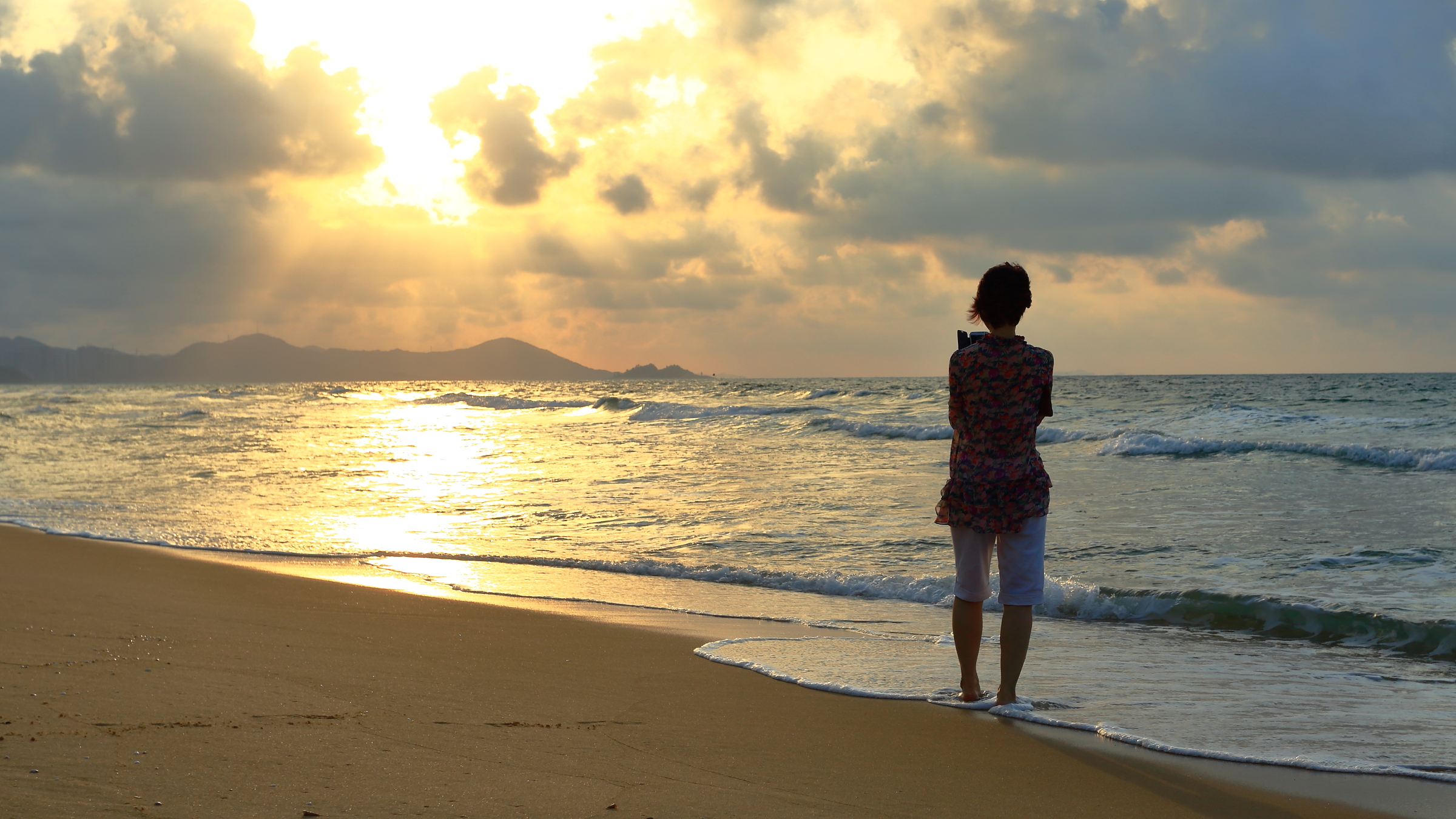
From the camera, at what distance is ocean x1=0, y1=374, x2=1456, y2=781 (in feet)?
14.8

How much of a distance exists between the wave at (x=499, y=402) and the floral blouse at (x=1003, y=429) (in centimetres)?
5107

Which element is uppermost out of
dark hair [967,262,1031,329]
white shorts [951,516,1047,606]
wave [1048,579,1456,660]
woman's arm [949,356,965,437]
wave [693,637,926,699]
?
dark hair [967,262,1031,329]

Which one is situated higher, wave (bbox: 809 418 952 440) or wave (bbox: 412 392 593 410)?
wave (bbox: 809 418 952 440)

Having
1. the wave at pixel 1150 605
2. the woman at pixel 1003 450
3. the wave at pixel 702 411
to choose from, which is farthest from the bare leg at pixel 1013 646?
the wave at pixel 702 411

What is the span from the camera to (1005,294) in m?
3.87

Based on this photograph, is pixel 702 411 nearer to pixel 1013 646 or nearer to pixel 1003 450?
pixel 1013 646

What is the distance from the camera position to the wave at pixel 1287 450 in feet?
53.1

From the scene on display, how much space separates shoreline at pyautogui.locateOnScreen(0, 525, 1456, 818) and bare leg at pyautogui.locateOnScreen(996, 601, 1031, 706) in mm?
222

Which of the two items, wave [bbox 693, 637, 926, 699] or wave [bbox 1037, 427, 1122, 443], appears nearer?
wave [bbox 693, 637, 926, 699]

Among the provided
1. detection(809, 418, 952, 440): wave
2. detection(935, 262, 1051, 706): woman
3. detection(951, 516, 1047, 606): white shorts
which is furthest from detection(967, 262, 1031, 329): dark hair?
detection(809, 418, 952, 440): wave

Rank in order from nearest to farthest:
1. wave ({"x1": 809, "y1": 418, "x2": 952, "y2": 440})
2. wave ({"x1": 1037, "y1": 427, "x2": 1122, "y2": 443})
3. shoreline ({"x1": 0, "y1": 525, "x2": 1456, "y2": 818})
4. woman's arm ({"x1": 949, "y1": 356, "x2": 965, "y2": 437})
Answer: shoreline ({"x1": 0, "y1": 525, "x2": 1456, "y2": 818})
woman's arm ({"x1": 949, "y1": 356, "x2": 965, "y2": 437})
wave ({"x1": 1037, "y1": 427, "x2": 1122, "y2": 443})
wave ({"x1": 809, "y1": 418, "x2": 952, "y2": 440})

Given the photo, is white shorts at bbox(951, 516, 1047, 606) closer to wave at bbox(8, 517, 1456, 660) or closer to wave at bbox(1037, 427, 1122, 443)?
wave at bbox(8, 517, 1456, 660)

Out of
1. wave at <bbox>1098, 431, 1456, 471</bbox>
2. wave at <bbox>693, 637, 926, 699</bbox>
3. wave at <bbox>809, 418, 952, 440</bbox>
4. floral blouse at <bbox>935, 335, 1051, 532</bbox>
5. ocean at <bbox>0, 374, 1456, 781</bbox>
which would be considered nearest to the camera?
floral blouse at <bbox>935, 335, 1051, 532</bbox>

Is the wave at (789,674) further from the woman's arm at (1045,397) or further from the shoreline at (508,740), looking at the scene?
the woman's arm at (1045,397)
